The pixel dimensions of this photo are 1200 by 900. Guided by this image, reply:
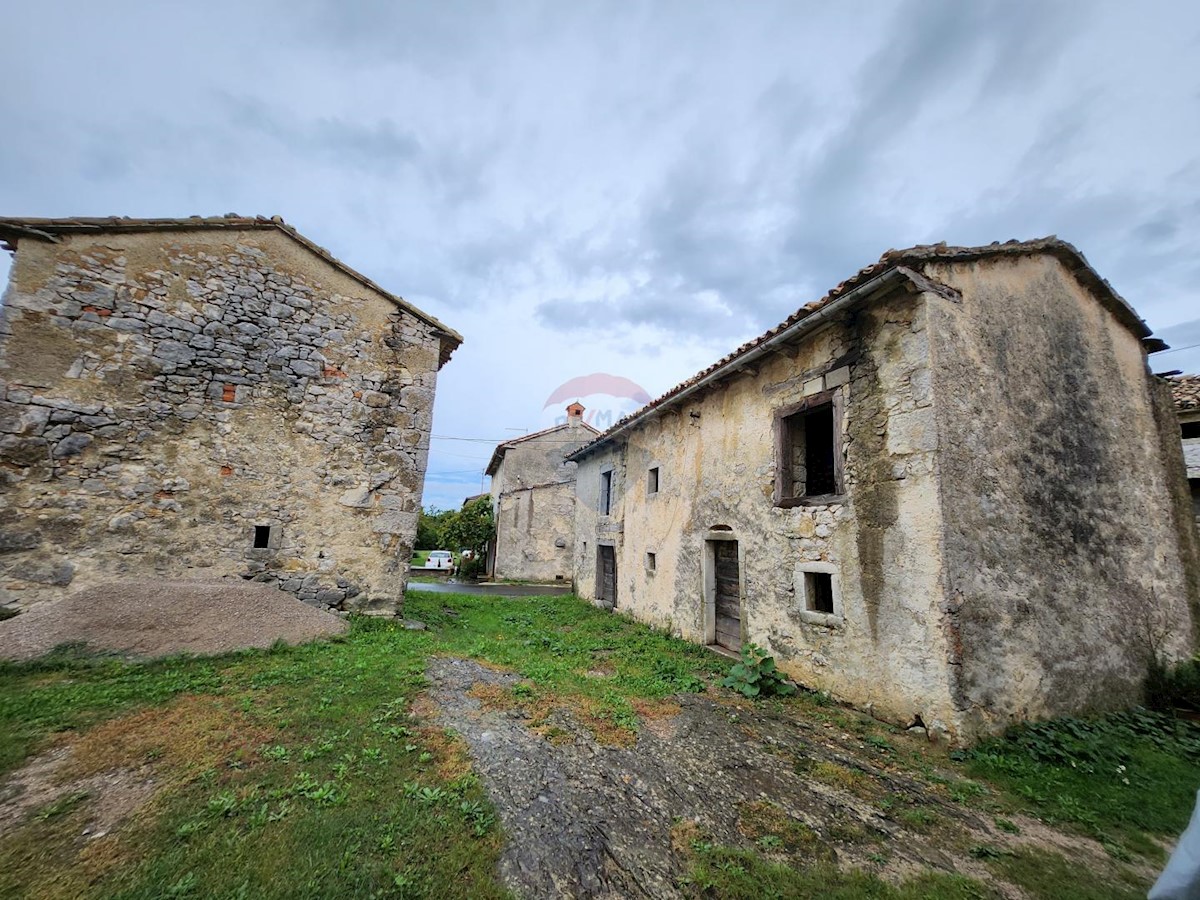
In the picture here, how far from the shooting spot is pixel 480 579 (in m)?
20.7

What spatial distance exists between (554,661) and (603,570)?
21.4ft

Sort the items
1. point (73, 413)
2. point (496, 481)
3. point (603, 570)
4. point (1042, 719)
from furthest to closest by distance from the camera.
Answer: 1. point (496, 481)
2. point (603, 570)
3. point (73, 413)
4. point (1042, 719)

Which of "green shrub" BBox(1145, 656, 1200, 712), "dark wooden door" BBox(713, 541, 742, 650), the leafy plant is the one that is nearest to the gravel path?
the leafy plant

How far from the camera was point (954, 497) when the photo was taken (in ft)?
15.5

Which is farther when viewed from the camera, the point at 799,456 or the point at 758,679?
the point at 799,456

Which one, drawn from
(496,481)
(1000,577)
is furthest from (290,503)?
(496,481)

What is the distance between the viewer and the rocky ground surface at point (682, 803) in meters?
2.73

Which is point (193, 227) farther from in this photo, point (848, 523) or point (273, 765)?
point (848, 523)

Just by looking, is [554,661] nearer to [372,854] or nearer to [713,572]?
[713,572]

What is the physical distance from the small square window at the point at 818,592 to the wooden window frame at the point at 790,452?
0.94m

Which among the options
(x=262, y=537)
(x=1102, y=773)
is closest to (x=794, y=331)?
(x=1102, y=773)

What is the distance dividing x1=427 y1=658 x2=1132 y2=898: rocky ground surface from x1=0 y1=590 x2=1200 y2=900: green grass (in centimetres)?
10

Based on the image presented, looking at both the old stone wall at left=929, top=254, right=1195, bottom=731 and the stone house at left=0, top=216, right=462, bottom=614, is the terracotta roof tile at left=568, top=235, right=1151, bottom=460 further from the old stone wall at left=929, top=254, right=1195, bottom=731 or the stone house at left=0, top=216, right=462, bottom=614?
the stone house at left=0, top=216, right=462, bottom=614

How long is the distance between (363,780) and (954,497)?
226 inches
